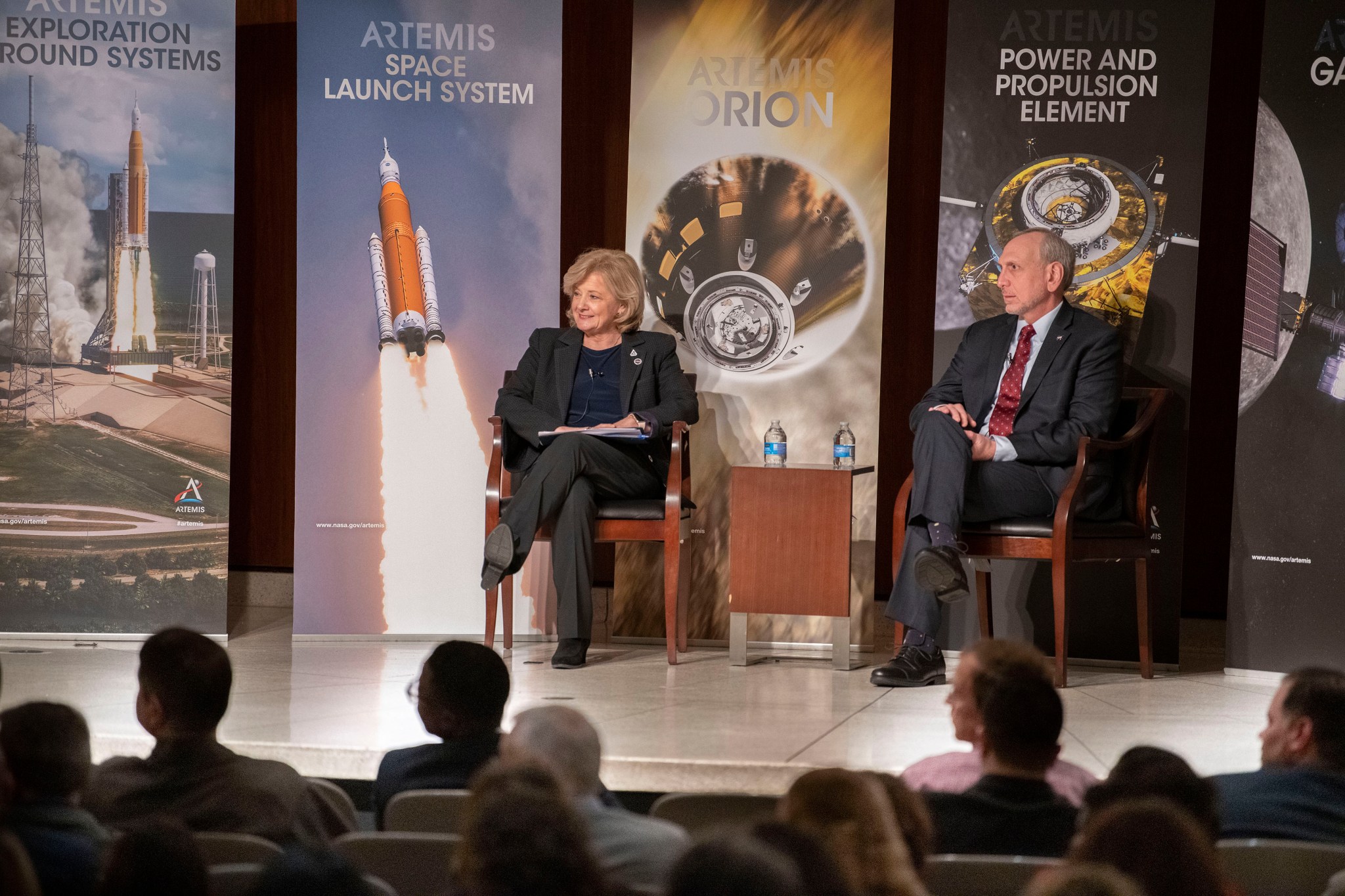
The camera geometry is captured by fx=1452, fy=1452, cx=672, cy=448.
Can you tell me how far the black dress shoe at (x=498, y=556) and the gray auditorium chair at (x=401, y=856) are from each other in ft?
→ 8.45

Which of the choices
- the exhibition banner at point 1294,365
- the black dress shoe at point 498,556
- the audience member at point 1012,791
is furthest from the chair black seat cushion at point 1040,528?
the audience member at point 1012,791

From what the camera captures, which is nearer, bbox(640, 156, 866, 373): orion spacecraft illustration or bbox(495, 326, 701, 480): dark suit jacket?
bbox(495, 326, 701, 480): dark suit jacket

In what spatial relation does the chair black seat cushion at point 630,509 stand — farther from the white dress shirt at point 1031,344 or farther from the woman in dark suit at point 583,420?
the white dress shirt at point 1031,344

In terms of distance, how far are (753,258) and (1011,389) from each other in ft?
3.49

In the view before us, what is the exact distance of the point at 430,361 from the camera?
514 cm

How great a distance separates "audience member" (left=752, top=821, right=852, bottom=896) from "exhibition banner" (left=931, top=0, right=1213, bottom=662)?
11.7ft

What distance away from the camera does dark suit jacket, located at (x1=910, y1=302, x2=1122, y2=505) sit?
4.42 m

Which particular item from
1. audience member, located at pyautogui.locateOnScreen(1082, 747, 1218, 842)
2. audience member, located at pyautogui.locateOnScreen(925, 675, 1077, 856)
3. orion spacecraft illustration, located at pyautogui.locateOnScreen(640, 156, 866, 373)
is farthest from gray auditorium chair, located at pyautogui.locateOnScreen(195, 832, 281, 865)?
orion spacecraft illustration, located at pyautogui.locateOnScreen(640, 156, 866, 373)

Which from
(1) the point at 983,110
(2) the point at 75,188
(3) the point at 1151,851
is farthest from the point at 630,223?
(3) the point at 1151,851

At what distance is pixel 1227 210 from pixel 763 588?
2.47 m

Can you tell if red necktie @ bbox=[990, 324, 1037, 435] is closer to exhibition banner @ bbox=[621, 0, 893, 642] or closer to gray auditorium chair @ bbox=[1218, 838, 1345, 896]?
exhibition banner @ bbox=[621, 0, 893, 642]

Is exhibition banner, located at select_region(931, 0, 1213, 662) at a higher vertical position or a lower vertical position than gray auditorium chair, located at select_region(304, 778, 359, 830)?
higher

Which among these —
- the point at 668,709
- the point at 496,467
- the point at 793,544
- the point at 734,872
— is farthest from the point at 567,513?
the point at 734,872

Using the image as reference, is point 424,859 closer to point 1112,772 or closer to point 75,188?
point 1112,772
